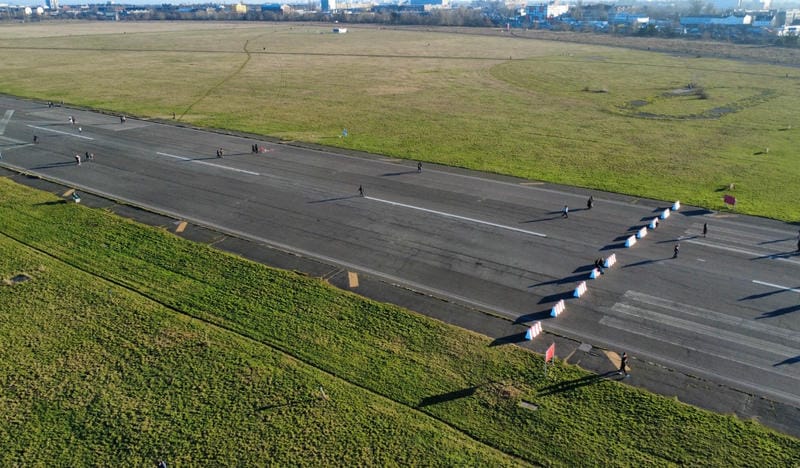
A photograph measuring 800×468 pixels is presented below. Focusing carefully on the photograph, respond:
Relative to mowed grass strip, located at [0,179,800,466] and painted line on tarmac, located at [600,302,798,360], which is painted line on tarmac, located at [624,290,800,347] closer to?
painted line on tarmac, located at [600,302,798,360]

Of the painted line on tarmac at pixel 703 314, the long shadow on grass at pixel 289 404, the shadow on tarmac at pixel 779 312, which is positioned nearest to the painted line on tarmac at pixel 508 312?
the painted line on tarmac at pixel 703 314

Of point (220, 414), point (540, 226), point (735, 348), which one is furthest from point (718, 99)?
point (220, 414)

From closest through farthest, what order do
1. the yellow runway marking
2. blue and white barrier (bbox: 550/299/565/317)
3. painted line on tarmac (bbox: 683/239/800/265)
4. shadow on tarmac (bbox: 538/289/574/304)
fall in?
the yellow runway marking
blue and white barrier (bbox: 550/299/565/317)
shadow on tarmac (bbox: 538/289/574/304)
painted line on tarmac (bbox: 683/239/800/265)

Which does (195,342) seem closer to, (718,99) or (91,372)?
(91,372)

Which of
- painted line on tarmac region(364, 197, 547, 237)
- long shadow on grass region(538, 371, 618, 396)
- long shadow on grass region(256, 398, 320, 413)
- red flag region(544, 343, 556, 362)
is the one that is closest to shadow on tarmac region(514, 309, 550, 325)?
red flag region(544, 343, 556, 362)

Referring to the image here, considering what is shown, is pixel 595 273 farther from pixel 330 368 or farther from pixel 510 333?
pixel 330 368

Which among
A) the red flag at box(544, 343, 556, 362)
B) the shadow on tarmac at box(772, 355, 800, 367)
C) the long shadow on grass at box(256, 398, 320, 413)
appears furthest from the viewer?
the shadow on tarmac at box(772, 355, 800, 367)

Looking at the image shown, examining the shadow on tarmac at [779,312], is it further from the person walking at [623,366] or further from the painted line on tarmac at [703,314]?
the person walking at [623,366]
